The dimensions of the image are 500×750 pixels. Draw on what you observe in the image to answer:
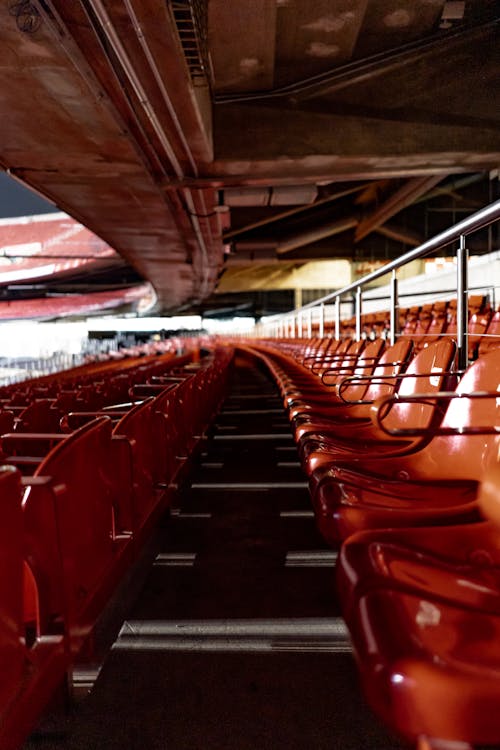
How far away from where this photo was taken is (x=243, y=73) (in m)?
6.14

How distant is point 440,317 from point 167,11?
399 cm

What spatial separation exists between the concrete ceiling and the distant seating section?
3.09 m

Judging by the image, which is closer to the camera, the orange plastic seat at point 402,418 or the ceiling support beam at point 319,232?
the orange plastic seat at point 402,418

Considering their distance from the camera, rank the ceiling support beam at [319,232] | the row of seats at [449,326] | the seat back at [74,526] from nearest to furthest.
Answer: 1. the seat back at [74,526]
2. the row of seats at [449,326]
3. the ceiling support beam at [319,232]

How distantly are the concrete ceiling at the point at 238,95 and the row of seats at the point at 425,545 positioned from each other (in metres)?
3.12

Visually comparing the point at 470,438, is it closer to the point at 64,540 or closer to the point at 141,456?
the point at 64,540

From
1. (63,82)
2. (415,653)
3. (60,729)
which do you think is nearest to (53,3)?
(63,82)

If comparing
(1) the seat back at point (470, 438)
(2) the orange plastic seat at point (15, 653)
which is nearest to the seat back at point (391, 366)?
(1) the seat back at point (470, 438)

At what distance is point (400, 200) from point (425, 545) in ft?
45.9

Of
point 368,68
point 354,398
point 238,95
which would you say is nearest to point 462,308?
point 354,398

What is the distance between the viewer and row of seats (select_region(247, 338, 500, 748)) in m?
0.79

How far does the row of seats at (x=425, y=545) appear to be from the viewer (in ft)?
2.58

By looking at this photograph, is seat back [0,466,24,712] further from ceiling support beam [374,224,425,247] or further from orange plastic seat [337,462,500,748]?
ceiling support beam [374,224,425,247]

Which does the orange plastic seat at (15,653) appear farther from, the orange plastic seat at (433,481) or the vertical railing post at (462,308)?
the vertical railing post at (462,308)
